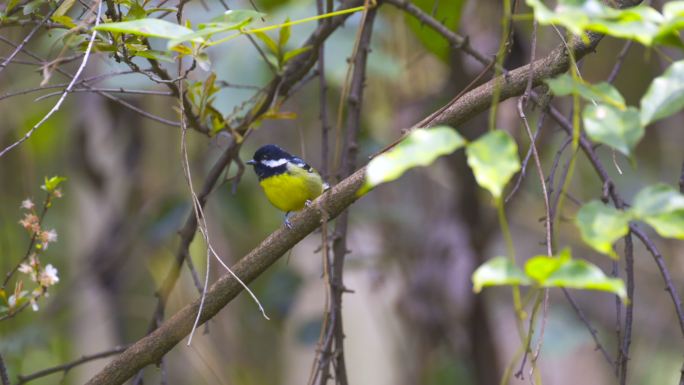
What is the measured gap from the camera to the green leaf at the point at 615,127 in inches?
39.8

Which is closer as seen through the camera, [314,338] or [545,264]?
[545,264]

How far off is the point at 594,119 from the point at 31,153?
338 cm

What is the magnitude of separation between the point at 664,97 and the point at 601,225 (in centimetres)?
21

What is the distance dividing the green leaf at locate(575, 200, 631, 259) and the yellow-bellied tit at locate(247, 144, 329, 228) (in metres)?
2.06

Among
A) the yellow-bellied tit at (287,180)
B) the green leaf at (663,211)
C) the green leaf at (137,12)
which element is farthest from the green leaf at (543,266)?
the yellow-bellied tit at (287,180)

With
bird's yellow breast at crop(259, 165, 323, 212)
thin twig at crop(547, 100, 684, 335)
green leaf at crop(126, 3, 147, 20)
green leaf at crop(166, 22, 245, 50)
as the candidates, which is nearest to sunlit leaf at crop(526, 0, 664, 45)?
green leaf at crop(166, 22, 245, 50)

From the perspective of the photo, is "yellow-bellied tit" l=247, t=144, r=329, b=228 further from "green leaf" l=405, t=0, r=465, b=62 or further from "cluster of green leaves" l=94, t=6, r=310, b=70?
"cluster of green leaves" l=94, t=6, r=310, b=70

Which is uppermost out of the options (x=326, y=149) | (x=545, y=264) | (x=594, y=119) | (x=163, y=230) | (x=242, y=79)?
(x=242, y=79)

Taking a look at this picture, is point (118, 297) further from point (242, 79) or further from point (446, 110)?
point (446, 110)

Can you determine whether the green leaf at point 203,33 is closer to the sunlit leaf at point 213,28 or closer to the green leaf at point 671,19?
the sunlit leaf at point 213,28

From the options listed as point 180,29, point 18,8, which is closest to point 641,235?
point 180,29

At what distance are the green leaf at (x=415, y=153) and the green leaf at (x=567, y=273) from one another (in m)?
0.16

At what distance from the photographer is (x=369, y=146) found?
3.60 metres

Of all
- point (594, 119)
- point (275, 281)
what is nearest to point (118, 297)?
point (275, 281)
